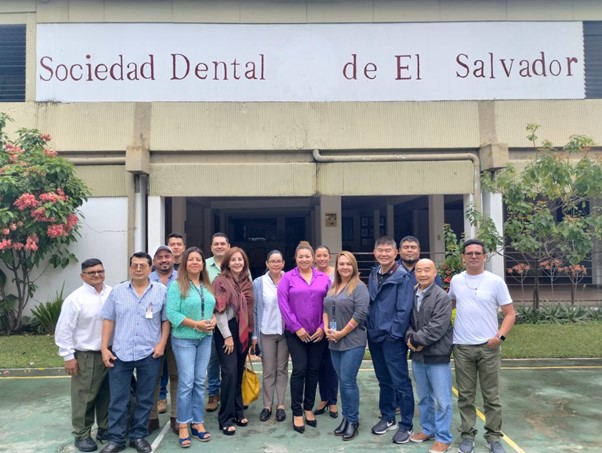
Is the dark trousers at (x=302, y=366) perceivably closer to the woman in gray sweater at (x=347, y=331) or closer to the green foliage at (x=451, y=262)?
the woman in gray sweater at (x=347, y=331)

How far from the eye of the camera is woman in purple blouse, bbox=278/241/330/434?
13.9ft

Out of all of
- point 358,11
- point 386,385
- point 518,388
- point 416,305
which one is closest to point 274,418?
point 386,385

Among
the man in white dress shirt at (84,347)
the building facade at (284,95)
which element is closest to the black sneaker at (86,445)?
the man in white dress shirt at (84,347)

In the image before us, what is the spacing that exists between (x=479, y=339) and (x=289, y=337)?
1621 millimetres

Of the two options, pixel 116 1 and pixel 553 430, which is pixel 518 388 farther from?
pixel 116 1

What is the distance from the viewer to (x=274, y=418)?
14.9 feet

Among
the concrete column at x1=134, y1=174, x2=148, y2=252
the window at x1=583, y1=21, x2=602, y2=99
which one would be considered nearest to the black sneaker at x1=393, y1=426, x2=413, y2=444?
the concrete column at x1=134, y1=174, x2=148, y2=252

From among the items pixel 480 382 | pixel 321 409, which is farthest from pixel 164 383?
pixel 480 382

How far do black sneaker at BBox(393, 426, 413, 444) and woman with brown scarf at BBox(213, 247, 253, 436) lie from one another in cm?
137

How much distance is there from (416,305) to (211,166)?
6.09m

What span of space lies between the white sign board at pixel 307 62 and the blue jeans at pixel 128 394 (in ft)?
21.2

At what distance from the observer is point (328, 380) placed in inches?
183

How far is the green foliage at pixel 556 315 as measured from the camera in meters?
8.88

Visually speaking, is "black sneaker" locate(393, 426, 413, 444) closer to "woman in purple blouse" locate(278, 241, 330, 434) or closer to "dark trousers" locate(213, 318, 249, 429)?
"woman in purple blouse" locate(278, 241, 330, 434)
